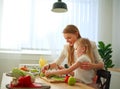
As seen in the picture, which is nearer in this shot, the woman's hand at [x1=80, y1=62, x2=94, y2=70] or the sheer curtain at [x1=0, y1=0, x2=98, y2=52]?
the woman's hand at [x1=80, y1=62, x2=94, y2=70]

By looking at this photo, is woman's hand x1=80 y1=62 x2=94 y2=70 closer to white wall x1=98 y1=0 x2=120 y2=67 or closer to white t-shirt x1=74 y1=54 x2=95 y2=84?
white t-shirt x1=74 y1=54 x2=95 y2=84

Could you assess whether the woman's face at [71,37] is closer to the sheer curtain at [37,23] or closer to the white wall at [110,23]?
the sheer curtain at [37,23]

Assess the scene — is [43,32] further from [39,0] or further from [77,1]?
[77,1]

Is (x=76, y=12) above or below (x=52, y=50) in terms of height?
above

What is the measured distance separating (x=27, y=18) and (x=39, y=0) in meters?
0.40

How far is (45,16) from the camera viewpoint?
13.5 ft

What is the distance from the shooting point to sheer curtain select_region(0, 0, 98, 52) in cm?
401

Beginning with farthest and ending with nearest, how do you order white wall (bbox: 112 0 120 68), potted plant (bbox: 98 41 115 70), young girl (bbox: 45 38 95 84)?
white wall (bbox: 112 0 120 68) → potted plant (bbox: 98 41 115 70) → young girl (bbox: 45 38 95 84)

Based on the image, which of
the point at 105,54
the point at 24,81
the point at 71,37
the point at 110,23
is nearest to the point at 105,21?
the point at 110,23

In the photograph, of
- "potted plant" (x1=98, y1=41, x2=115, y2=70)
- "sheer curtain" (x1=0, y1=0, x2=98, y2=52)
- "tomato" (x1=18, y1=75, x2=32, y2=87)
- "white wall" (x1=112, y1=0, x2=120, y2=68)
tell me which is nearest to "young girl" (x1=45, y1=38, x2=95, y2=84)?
"tomato" (x1=18, y1=75, x2=32, y2=87)

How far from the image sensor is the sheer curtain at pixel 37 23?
158 inches

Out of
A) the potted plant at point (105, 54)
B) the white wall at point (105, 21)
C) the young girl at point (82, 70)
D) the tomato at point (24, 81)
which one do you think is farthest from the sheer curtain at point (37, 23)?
the tomato at point (24, 81)

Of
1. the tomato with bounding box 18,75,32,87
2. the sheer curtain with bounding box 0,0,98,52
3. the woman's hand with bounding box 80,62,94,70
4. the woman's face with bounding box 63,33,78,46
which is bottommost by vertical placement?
the tomato with bounding box 18,75,32,87

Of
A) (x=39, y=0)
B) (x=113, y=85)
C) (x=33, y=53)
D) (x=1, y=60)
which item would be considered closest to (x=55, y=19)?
(x=39, y=0)
